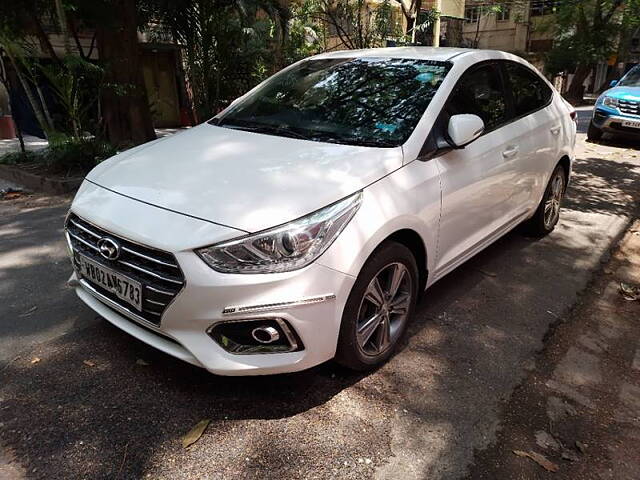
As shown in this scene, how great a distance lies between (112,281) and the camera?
2.41 metres

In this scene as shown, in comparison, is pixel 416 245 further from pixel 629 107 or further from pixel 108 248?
pixel 629 107

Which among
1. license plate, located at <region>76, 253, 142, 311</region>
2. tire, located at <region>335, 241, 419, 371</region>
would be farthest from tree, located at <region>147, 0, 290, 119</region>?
tire, located at <region>335, 241, 419, 371</region>

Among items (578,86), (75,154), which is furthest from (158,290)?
(578,86)

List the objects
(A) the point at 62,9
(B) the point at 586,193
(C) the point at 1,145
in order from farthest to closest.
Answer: (C) the point at 1,145 → (B) the point at 586,193 → (A) the point at 62,9

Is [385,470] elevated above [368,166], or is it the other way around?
[368,166]

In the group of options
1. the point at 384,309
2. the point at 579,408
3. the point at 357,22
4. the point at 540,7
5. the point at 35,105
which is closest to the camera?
the point at 579,408

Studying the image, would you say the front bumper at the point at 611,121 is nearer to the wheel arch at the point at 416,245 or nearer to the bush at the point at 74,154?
the wheel arch at the point at 416,245

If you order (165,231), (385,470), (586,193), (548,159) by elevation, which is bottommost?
(586,193)

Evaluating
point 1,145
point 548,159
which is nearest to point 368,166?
point 548,159

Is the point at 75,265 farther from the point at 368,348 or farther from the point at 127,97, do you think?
the point at 127,97

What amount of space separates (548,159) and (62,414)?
3950 millimetres

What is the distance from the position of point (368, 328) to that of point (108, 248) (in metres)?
1.31

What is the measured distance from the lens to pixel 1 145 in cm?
952

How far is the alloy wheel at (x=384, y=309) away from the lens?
8.45 feet
